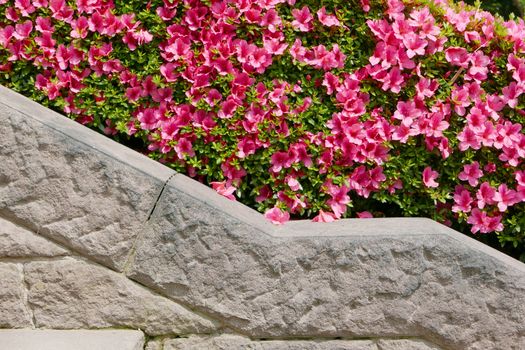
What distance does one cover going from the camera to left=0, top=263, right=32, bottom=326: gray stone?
2838mm

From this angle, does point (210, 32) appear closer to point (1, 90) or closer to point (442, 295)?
point (1, 90)

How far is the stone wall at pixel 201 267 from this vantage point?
110 inches

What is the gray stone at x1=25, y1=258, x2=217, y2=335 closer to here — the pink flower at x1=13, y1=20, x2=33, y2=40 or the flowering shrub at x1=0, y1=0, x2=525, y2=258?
the flowering shrub at x1=0, y1=0, x2=525, y2=258

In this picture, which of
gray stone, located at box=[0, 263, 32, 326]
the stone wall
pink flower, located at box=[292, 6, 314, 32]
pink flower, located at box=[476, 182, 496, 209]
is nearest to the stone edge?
the stone wall

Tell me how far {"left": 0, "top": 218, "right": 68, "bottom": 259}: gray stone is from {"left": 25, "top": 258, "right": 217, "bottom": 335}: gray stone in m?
0.04

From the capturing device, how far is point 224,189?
121 inches

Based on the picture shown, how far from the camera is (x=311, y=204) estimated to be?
3.12 metres

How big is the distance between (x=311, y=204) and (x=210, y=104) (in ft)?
2.02

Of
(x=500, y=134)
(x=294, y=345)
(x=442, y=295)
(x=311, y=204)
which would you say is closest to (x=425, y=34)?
(x=500, y=134)

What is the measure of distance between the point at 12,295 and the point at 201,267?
76cm

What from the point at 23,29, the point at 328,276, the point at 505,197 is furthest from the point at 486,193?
the point at 23,29

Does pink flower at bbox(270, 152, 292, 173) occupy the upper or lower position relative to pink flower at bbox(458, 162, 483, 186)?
lower

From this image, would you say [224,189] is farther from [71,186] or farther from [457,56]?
[457,56]

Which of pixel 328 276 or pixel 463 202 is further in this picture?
pixel 463 202
